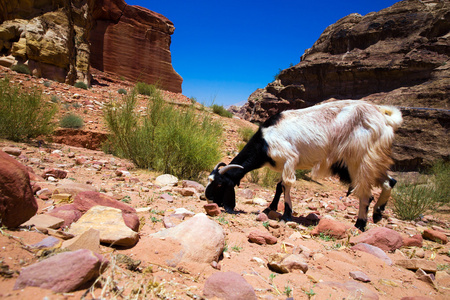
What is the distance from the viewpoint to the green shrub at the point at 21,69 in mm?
12078

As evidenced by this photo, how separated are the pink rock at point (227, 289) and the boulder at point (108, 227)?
713 mm

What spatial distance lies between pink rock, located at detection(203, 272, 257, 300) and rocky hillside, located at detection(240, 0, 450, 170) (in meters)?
10.8

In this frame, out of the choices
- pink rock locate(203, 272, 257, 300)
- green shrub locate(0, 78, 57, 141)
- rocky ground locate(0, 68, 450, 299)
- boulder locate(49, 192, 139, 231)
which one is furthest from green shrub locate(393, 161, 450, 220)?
green shrub locate(0, 78, 57, 141)

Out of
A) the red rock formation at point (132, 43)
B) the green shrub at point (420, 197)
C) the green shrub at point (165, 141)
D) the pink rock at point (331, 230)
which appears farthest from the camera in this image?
the red rock formation at point (132, 43)

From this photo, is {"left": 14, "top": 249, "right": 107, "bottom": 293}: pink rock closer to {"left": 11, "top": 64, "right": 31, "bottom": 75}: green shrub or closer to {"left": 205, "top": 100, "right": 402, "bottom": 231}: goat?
{"left": 205, "top": 100, "right": 402, "bottom": 231}: goat

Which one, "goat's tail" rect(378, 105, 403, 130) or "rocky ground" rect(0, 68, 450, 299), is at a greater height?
"goat's tail" rect(378, 105, 403, 130)

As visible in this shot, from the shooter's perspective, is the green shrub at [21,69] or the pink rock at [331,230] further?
the green shrub at [21,69]

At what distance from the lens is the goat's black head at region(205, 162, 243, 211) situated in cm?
402

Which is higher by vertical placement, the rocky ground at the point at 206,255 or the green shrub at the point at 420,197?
the green shrub at the point at 420,197

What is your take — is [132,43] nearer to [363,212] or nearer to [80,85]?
[80,85]

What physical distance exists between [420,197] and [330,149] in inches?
141

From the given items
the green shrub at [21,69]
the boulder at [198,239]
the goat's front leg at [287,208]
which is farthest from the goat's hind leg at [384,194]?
the green shrub at [21,69]

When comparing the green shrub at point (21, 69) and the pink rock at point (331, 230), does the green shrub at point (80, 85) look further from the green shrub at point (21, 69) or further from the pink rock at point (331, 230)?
the pink rock at point (331, 230)

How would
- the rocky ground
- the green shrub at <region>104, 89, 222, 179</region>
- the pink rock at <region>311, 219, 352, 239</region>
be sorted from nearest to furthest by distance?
the rocky ground
the pink rock at <region>311, 219, 352, 239</region>
the green shrub at <region>104, 89, 222, 179</region>
